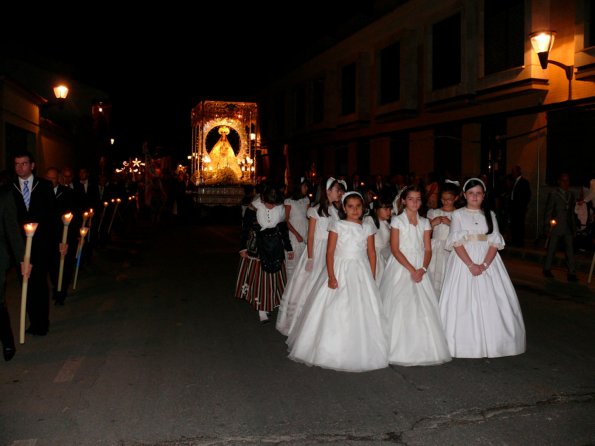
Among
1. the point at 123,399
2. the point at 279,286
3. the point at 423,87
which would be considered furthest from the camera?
the point at 423,87

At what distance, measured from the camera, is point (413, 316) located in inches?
243

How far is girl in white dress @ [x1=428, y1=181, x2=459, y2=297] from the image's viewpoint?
819cm

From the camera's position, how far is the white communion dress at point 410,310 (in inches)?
239

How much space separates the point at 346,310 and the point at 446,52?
57.6 feet

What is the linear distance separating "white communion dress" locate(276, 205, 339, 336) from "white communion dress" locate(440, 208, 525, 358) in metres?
1.41

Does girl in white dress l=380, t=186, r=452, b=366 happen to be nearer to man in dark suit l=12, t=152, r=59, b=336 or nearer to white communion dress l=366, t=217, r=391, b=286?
white communion dress l=366, t=217, r=391, b=286

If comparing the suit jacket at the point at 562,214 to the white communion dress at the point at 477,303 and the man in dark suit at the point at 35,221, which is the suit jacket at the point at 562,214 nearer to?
the white communion dress at the point at 477,303

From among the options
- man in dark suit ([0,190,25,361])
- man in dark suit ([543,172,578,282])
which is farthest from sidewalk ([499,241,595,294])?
man in dark suit ([0,190,25,361])

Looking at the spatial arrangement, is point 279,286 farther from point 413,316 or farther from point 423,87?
point 423,87

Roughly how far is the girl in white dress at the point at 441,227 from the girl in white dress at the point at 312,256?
137cm

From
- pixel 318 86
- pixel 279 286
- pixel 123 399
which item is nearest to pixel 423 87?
pixel 318 86

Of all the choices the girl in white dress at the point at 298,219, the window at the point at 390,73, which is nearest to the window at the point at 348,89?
the window at the point at 390,73

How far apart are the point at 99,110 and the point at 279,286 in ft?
113

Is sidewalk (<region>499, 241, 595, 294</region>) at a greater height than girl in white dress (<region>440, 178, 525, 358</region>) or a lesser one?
lesser
